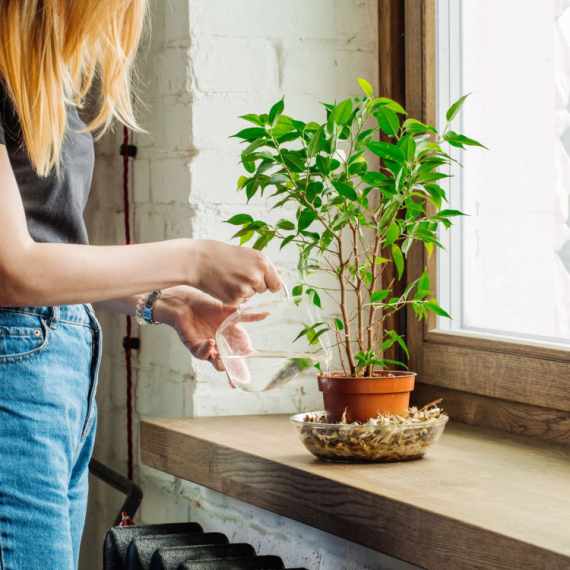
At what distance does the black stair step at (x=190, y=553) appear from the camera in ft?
3.84

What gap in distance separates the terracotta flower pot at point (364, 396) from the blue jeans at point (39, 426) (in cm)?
34

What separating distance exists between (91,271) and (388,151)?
430 millimetres

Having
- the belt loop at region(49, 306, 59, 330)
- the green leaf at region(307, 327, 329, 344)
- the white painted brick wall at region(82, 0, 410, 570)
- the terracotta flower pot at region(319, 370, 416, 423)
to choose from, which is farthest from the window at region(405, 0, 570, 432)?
the belt loop at region(49, 306, 59, 330)

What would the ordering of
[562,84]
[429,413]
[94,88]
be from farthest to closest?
[94,88] < [562,84] < [429,413]

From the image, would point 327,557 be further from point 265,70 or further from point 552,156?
point 265,70

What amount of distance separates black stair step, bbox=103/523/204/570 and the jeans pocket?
0.52 meters

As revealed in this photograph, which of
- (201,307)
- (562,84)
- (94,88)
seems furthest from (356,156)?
(94,88)

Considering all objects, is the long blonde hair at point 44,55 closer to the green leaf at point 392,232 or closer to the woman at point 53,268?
the woman at point 53,268

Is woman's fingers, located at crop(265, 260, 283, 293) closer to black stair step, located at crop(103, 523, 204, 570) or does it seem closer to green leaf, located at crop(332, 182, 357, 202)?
green leaf, located at crop(332, 182, 357, 202)

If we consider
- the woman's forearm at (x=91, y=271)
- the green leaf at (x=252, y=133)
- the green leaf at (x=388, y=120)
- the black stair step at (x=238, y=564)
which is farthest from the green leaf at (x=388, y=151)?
the black stair step at (x=238, y=564)

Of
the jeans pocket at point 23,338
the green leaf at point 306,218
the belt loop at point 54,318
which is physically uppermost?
the green leaf at point 306,218

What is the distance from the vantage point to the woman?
2.77ft

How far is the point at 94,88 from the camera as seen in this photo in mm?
2006

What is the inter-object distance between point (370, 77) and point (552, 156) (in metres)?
0.46
